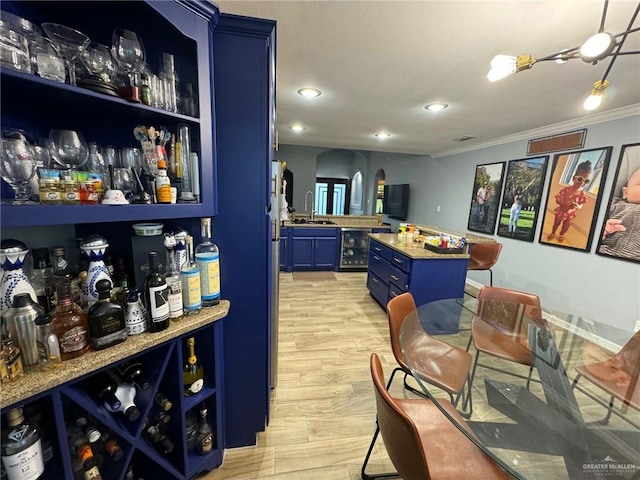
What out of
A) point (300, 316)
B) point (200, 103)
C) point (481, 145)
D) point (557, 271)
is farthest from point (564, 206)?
point (200, 103)

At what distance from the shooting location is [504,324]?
78.4 inches

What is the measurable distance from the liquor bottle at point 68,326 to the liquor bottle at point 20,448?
0.17m

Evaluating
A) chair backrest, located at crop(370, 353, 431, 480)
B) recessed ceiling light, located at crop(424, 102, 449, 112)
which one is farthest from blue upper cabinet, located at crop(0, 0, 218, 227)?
recessed ceiling light, located at crop(424, 102, 449, 112)

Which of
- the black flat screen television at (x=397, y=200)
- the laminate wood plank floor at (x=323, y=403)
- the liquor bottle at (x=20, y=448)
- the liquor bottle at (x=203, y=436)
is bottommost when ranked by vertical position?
the laminate wood plank floor at (x=323, y=403)

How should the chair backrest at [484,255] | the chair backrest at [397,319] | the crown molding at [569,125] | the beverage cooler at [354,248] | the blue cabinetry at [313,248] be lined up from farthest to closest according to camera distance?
the beverage cooler at [354,248] → the blue cabinetry at [313,248] → the chair backrest at [484,255] → the crown molding at [569,125] → the chair backrest at [397,319]

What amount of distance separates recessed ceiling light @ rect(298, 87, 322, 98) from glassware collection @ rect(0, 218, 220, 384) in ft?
6.17

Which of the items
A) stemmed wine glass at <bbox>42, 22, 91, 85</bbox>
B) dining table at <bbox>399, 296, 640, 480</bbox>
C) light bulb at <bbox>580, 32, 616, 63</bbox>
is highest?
light bulb at <bbox>580, 32, 616, 63</bbox>

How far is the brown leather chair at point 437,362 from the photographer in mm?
1371

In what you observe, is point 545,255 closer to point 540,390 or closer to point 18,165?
point 540,390

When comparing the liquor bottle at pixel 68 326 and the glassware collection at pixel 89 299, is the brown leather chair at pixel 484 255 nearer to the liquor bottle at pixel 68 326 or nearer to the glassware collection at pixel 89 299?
the glassware collection at pixel 89 299

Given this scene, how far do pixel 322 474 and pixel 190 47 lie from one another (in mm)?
2139

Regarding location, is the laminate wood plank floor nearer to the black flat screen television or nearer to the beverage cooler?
the beverage cooler

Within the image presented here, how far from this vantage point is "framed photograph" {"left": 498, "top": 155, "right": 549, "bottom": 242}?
3.46 m

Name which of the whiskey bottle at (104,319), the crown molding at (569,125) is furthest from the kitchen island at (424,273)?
the whiskey bottle at (104,319)
